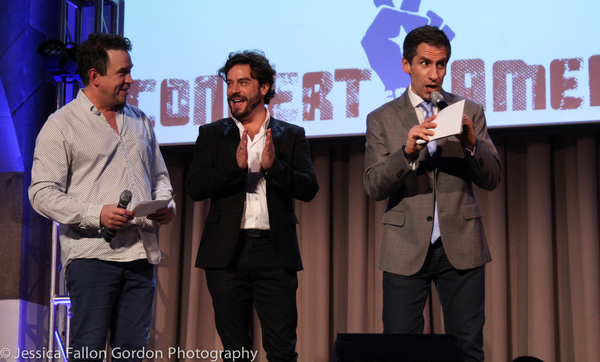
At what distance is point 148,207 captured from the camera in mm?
1954

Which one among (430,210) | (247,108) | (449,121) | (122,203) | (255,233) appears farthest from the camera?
(247,108)

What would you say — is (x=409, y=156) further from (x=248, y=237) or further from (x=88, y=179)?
(x=88, y=179)

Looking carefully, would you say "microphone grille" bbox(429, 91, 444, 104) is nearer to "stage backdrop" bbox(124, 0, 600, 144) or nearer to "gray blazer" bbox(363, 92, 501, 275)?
"gray blazer" bbox(363, 92, 501, 275)

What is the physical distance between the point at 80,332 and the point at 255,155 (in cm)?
90

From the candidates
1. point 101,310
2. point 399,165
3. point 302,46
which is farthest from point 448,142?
point 302,46

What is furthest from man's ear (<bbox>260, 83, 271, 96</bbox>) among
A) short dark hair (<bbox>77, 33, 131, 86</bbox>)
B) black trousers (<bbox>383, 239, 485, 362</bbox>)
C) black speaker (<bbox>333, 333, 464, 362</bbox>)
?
black speaker (<bbox>333, 333, 464, 362</bbox>)

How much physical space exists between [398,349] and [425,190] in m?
0.66

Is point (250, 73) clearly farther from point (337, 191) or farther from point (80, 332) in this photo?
point (337, 191)

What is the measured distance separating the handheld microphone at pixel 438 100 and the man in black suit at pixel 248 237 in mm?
560

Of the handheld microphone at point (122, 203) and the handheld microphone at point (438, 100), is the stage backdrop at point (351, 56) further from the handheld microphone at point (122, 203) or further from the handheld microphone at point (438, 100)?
the handheld microphone at point (122, 203)

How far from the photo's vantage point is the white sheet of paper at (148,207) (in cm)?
192

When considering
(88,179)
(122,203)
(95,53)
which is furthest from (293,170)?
(95,53)

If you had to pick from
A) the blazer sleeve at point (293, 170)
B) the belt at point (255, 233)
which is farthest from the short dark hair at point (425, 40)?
the belt at point (255, 233)

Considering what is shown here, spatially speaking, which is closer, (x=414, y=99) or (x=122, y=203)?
(x=122, y=203)
